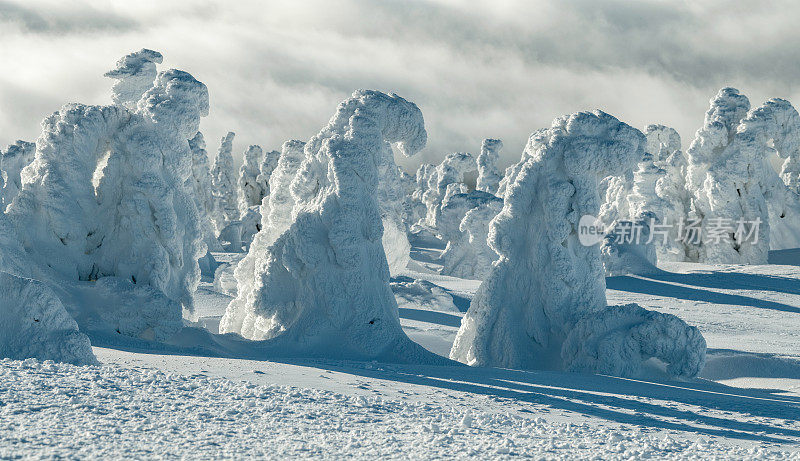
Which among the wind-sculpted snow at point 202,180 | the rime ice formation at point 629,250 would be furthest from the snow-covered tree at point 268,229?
the wind-sculpted snow at point 202,180

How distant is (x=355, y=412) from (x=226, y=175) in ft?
181

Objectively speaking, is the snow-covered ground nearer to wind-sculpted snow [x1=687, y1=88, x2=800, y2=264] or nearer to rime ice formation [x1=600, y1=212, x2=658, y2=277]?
rime ice formation [x1=600, y1=212, x2=658, y2=277]

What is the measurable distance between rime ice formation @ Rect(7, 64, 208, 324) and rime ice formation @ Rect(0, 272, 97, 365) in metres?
4.82

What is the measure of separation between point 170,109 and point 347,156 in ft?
15.8

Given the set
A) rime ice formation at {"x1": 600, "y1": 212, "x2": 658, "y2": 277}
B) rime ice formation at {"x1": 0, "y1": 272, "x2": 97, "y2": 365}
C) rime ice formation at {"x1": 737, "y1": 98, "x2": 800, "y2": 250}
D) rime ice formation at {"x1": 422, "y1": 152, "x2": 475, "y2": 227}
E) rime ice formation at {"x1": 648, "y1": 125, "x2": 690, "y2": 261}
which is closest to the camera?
rime ice formation at {"x1": 0, "y1": 272, "x2": 97, "y2": 365}

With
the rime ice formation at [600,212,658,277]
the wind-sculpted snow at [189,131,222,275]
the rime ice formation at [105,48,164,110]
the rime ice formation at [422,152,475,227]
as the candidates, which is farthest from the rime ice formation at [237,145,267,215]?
the rime ice formation at [105,48,164,110]

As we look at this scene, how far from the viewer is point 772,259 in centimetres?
3109

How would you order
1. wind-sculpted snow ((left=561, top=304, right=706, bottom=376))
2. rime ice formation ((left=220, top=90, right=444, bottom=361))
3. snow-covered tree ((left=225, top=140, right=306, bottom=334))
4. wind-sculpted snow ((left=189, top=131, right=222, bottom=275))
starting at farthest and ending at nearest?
1. wind-sculpted snow ((left=189, top=131, right=222, bottom=275))
2. snow-covered tree ((left=225, top=140, right=306, bottom=334))
3. rime ice formation ((left=220, top=90, right=444, bottom=361))
4. wind-sculpted snow ((left=561, top=304, right=706, bottom=376))

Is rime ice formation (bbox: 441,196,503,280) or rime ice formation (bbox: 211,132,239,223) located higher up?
rime ice formation (bbox: 211,132,239,223)

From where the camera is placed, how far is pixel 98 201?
15.0 m

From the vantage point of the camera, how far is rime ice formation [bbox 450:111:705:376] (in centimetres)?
1326

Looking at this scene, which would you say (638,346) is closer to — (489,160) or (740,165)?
(740,165)

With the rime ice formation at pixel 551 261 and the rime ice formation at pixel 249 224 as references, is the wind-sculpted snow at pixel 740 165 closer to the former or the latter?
the rime ice formation at pixel 551 261

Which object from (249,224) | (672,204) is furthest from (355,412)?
(249,224)
